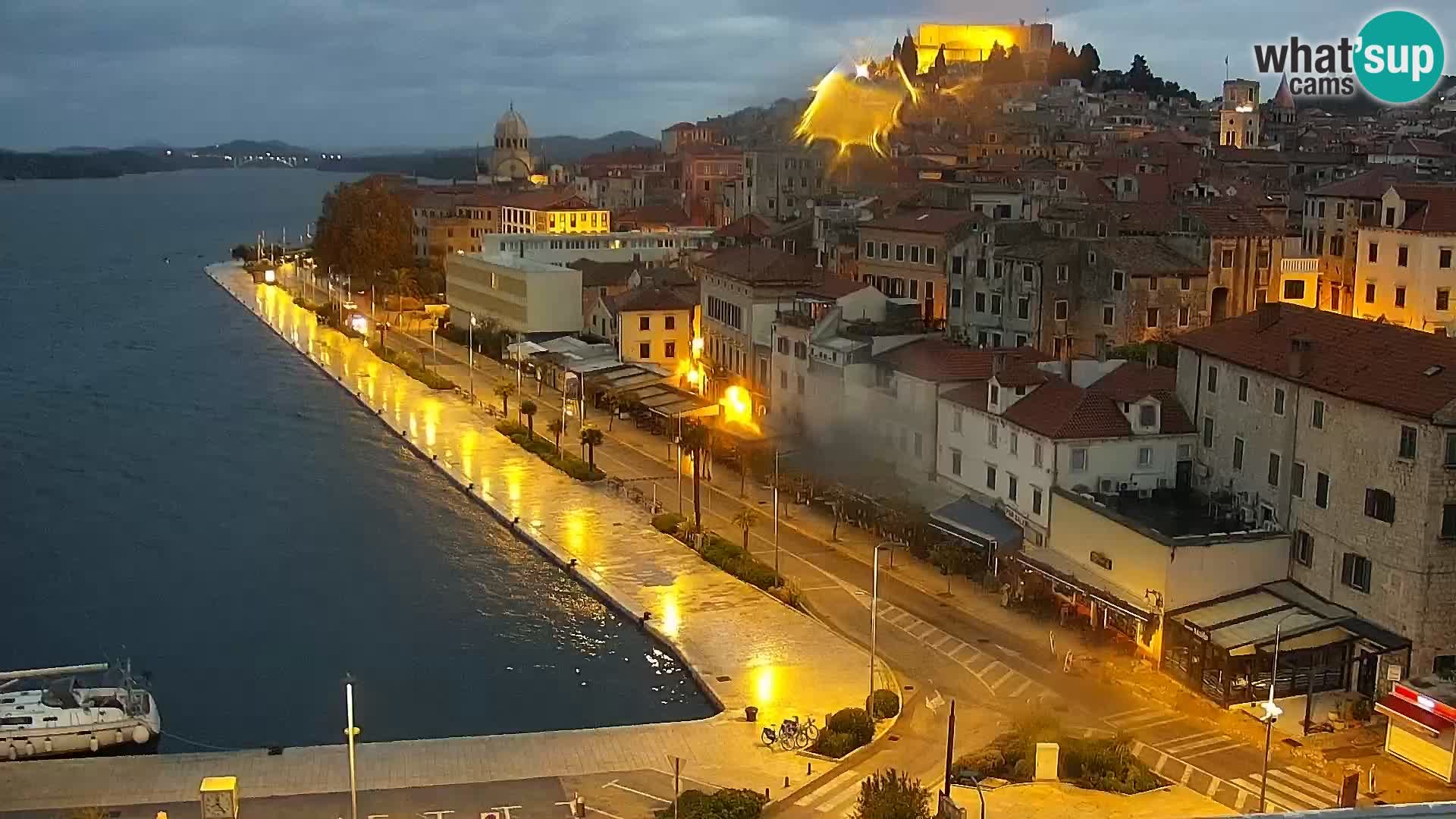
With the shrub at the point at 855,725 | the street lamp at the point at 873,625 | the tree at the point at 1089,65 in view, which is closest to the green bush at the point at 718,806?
the shrub at the point at 855,725

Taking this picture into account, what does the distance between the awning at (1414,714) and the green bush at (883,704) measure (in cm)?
727

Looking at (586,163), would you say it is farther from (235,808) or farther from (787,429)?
(235,808)

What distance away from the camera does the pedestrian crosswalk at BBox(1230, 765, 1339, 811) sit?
21531mm

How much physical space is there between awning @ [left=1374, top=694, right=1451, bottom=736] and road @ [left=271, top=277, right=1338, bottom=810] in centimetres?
176

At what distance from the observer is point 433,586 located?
3612 centimetres

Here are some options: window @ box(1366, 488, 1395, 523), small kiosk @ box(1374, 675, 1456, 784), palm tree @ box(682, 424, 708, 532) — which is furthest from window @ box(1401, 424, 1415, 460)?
palm tree @ box(682, 424, 708, 532)

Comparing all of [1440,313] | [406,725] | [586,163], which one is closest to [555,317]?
[1440,313]

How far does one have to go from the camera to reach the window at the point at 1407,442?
82.9 ft

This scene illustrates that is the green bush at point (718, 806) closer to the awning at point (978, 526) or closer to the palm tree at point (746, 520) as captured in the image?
the awning at point (978, 526)

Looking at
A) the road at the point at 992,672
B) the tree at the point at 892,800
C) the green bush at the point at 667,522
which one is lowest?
the green bush at the point at 667,522

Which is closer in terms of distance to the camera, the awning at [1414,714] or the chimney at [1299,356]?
the awning at [1414,714]

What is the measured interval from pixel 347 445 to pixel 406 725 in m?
25.9

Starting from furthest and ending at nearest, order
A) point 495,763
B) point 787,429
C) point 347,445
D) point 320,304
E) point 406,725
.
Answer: point 320,304 → point 347,445 → point 787,429 → point 406,725 → point 495,763

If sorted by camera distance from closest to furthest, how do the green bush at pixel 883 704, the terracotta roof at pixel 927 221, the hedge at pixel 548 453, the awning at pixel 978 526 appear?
the green bush at pixel 883 704 < the awning at pixel 978 526 < the hedge at pixel 548 453 < the terracotta roof at pixel 927 221
